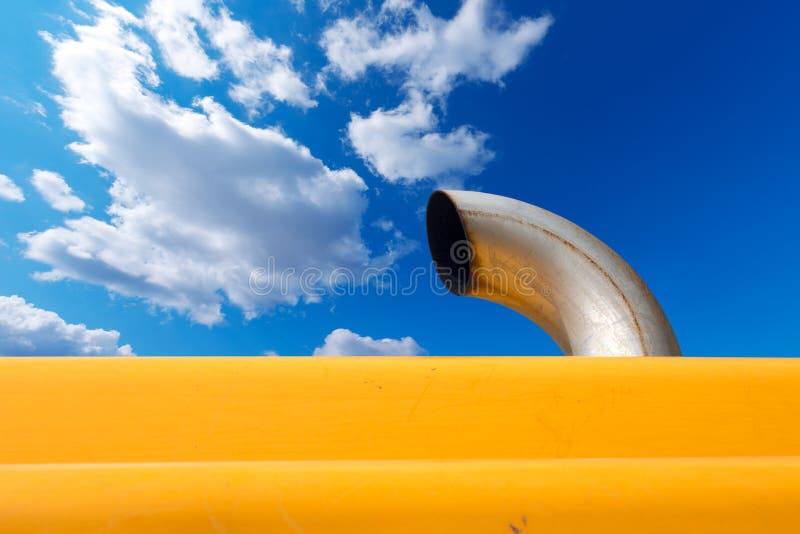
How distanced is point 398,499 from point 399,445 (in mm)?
179

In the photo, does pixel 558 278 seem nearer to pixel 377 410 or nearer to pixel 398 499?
pixel 377 410

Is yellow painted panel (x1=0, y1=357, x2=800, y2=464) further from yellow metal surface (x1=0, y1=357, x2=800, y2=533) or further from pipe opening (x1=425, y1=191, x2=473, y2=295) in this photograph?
pipe opening (x1=425, y1=191, x2=473, y2=295)

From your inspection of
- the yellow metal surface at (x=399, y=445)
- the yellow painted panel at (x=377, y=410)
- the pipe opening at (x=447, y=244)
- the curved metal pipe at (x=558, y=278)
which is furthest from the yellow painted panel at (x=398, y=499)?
the pipe opening at (x=447, y=244)

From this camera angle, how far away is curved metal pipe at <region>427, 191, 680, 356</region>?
2051 millimetres

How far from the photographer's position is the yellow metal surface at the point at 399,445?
695 millimetres

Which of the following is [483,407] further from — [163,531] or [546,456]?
[163,531]

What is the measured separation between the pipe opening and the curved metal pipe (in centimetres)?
2

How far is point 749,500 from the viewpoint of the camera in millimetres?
720

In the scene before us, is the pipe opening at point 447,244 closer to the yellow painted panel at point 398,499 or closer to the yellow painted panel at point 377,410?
the yellow painted panel at point 377,410

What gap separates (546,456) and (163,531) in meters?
0.64

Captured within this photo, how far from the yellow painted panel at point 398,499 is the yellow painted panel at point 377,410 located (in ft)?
0.40

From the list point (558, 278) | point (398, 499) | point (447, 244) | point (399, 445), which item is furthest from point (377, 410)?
point (447, 244)

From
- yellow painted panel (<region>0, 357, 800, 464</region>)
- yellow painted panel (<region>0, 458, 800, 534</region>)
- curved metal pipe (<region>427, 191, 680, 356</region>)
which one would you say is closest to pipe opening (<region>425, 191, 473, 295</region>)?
curved metal pipe (<region>427, 191, 680, 356</region>)

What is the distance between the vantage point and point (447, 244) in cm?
288
